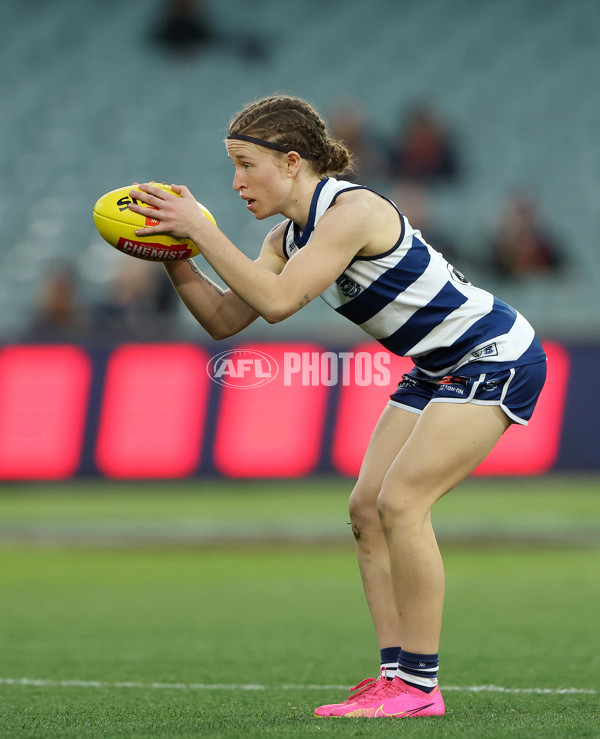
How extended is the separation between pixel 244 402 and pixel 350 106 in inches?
256

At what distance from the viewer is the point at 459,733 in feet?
13.0

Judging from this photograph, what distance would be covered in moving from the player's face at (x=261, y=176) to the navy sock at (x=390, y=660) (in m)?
1.68

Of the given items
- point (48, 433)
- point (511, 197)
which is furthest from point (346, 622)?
point (511, 197)

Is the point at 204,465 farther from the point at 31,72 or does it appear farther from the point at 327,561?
the point at 31,72

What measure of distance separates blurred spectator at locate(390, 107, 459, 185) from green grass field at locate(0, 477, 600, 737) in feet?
14.6

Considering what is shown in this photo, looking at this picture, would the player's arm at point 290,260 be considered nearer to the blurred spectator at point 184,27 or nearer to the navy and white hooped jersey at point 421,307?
the navy and white hooped jersey at point 421,307

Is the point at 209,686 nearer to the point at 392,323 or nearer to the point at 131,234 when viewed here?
the point at 392,323

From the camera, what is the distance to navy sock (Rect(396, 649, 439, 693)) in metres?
4.35

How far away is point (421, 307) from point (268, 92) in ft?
48.2

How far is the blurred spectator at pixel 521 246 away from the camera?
15.4 metres

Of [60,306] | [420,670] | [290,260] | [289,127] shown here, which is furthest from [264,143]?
[60,306]

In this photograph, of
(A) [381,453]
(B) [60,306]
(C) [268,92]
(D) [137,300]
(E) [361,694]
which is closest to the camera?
(E) [361,694]

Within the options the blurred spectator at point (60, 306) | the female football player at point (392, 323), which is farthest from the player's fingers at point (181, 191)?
the blurred spectator at point (60, 306)

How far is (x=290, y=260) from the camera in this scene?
13.8ft
